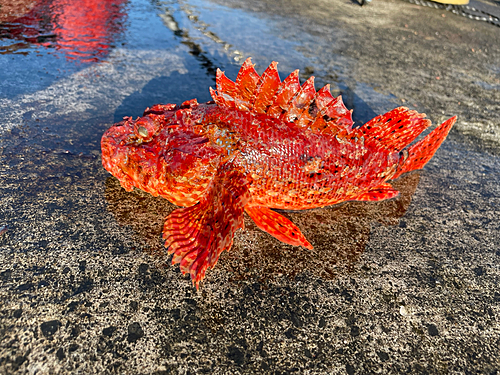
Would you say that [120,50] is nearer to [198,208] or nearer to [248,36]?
[248,36]

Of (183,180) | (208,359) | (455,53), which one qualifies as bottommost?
(208,359)

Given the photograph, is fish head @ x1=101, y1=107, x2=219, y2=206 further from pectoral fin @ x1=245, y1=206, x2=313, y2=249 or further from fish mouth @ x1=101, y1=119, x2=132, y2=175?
pectoral fin @ x1=245, y1=206, x2=313, y2=249

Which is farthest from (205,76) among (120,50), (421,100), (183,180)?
(421,100)

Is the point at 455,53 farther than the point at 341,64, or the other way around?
the point at 455,53

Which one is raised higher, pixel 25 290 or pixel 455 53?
pixel 455 53

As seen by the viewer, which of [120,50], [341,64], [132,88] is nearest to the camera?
[132,88]

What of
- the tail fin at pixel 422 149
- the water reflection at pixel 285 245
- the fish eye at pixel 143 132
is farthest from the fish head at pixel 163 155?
the tail fin at pixel 422 149

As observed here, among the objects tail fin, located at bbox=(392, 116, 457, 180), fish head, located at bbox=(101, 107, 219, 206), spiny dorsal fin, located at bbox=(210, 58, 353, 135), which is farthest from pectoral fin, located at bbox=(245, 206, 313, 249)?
tail fin, located at bbox=(392, 116, 457, 180)

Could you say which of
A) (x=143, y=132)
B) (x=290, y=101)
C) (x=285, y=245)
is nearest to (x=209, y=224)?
(x=285, y=245)
